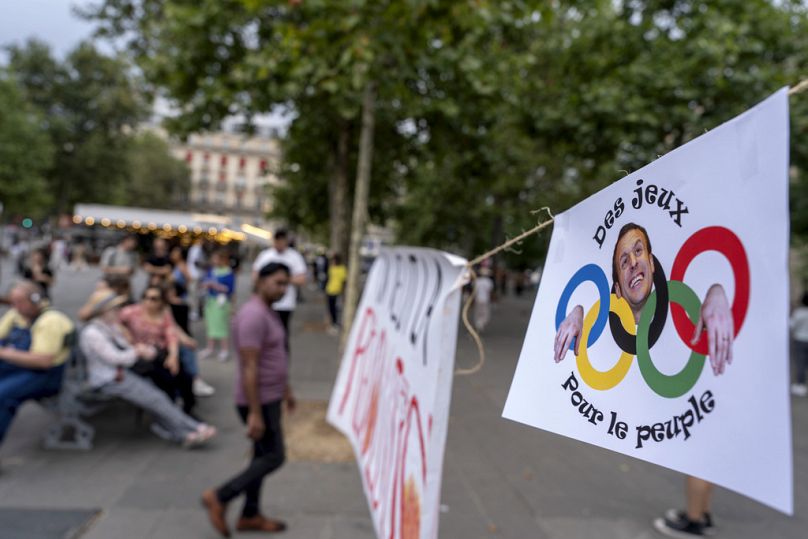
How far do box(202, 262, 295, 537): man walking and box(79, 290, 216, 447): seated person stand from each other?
1.28 meters

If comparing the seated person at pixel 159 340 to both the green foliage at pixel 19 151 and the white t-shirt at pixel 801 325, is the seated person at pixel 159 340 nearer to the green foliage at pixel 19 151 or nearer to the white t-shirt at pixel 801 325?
the white t-shirt at pixel 801 325

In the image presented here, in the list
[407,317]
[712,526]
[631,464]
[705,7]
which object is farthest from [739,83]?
[407,317]

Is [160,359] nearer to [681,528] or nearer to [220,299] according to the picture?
[220,299]

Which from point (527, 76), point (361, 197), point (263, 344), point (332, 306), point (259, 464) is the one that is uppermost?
point (527, 76)

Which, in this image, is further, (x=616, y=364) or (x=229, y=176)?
(x=229, y=176)

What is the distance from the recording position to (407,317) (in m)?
2.75

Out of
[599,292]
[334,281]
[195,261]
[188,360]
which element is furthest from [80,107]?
[599,292]

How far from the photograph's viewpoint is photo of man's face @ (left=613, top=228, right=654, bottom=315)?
1226 millimetres

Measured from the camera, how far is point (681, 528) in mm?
3857

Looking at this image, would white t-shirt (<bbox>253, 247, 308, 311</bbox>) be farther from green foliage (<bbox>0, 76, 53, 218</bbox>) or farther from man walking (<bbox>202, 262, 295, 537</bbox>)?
green foliage (<bbox>0, 76, 53, 218</bbox>)

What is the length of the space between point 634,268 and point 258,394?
2713 mm

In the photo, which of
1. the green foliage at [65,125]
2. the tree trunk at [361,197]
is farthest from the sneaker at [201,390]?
the green foliage at [65,125]

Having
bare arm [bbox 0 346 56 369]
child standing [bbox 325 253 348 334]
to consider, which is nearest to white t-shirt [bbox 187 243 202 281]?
child standing [bbox 325 253 348 334]

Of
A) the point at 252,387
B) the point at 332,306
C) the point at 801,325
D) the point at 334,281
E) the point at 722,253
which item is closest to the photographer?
the point at 722,253
